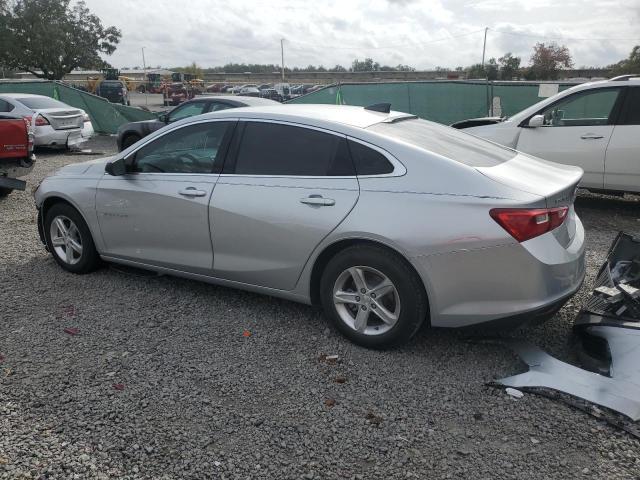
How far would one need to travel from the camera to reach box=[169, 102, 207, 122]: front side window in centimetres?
1169

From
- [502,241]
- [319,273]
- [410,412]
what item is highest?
[502,241]

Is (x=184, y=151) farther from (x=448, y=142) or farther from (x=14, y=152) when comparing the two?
(x=14, y=152)

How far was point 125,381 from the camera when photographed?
11.0 feet

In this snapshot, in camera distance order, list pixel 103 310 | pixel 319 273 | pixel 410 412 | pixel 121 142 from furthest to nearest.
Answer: pixel 121 142 → pixel 103 310 → pixel 319 273 → pixel 410 412

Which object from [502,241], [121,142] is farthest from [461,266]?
[121,142]

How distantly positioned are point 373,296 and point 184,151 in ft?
6.68

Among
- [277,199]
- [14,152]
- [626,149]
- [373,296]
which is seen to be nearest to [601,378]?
[373,296]

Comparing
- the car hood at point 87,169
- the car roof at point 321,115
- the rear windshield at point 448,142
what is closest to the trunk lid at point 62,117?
the car hood at point 87,169

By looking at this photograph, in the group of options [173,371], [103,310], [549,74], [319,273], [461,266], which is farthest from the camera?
[549,74]

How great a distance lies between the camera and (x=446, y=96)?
1418 centimetres

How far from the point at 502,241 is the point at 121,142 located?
38.6ft

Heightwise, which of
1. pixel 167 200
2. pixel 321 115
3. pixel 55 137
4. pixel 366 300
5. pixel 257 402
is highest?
pixel 321 115

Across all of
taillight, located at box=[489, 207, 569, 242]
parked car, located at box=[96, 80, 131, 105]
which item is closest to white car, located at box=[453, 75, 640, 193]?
taillight, located at box=[489, 207, 569, 242]

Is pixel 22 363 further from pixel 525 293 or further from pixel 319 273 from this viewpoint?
pixel 525 293
